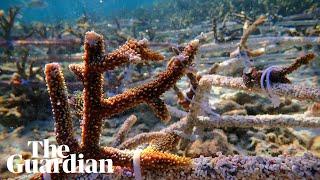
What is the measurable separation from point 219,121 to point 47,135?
3.35 metres

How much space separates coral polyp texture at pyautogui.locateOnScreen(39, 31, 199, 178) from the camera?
71.4 inches

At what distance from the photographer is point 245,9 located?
17.5 m

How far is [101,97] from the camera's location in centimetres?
191

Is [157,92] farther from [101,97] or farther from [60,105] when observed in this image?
[60,105]

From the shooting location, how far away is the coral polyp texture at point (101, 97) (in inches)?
71.4

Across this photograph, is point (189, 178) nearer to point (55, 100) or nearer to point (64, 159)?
point (64, 159)

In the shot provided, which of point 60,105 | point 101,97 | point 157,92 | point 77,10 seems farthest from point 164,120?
point 77,10

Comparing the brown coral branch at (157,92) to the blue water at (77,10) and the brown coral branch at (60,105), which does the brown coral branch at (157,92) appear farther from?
the blue water at (77,10)

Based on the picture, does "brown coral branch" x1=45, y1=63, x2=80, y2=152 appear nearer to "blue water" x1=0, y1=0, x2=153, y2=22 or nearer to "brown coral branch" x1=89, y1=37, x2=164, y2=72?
"brown coral branch" x1=89, y1=37, x2=164, y2=72

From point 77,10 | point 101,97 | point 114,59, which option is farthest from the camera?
point 77,10

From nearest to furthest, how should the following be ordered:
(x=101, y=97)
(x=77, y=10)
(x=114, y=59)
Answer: (x=114, y=59) < (x=101, y=97) < (x=77, y=10)

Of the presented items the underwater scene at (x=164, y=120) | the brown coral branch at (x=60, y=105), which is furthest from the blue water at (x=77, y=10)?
the brown coral branch at (x=60, y=105)

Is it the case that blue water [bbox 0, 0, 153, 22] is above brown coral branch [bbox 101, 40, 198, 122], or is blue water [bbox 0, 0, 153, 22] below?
above

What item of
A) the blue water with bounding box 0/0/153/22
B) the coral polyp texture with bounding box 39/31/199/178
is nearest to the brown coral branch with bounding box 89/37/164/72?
the coral polyp texture with bounding box 39/31/199/178
